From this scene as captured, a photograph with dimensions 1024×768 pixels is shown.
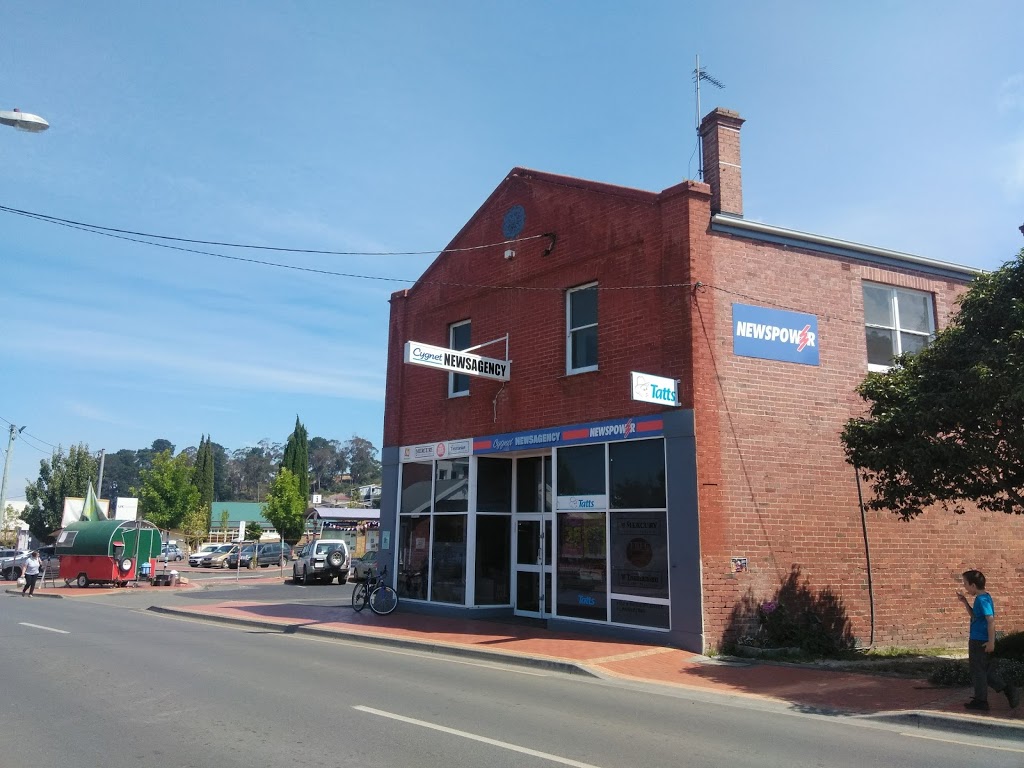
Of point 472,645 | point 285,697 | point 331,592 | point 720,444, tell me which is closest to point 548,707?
point 285,697

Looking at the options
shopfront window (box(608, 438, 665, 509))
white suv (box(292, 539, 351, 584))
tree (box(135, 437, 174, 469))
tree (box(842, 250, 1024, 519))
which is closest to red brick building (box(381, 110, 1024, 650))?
shopfront window (box(608, 438, 665, 509))

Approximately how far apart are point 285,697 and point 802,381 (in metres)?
10.1

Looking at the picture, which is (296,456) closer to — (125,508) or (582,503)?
(125,508)

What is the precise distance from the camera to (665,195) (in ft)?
46.6

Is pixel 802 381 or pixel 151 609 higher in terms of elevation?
pixel 802 381

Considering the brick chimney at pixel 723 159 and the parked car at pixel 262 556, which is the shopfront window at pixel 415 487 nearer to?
the brick chimney at pixel 723 159

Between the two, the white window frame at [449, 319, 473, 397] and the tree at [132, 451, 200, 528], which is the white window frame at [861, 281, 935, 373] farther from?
the tree at [132, 451, 200, 528]

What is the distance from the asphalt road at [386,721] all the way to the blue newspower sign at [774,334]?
21.2ft

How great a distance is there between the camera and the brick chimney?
582 inches

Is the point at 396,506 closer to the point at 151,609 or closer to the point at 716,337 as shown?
→ the point at 151,609

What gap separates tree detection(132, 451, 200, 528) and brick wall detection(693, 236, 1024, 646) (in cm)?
4931

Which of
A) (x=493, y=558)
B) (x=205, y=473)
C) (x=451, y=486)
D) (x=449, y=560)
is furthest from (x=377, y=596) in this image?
(x=205, y=473)

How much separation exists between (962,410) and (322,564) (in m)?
26.9

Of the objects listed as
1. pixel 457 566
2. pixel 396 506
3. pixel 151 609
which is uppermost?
pixel 396 506
